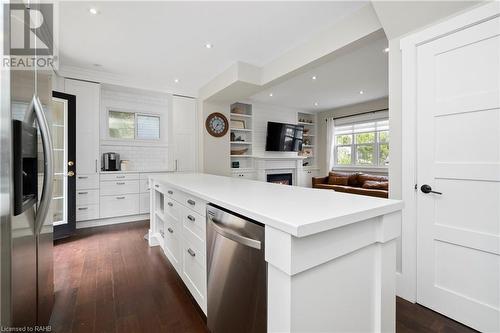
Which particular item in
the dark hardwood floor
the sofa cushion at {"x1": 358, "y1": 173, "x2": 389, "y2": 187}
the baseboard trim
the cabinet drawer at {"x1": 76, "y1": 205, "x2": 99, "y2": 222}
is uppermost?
the sofa cushion at {"x1": 358, "y1": 173, "x2": 389, "y2": 187}

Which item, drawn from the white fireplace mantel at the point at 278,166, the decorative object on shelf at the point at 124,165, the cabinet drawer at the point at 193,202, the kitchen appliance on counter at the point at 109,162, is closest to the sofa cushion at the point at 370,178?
the white fireplace mantel at the point at 278,166

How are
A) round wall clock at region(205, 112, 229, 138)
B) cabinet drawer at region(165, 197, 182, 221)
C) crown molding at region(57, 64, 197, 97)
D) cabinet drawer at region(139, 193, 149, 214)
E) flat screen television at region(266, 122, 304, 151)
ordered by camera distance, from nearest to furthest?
cabinet drawer at region(165, 197, 182, 221)
crown molding at region(57, 64, 197, 97)
cabinet drawer at region(139, 193, 149, 214)
round wall clock at region(205, 112, 229, 138)
flat screen television at region(266, 122, 304, 151)

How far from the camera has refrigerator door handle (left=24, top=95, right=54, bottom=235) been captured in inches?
37.2

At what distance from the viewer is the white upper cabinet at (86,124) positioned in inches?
140

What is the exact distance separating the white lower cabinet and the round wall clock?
2.45 meters

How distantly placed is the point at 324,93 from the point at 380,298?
468 cm

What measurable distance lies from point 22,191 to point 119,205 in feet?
11.3

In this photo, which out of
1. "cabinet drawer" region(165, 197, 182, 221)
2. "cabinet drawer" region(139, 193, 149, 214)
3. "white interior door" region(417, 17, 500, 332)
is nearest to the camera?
"white interior door" region(417, 17, 500, 332)

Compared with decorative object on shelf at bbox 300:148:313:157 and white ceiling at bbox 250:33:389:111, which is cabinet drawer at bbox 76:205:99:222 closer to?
white ceiling at bbox 250:33:389:111

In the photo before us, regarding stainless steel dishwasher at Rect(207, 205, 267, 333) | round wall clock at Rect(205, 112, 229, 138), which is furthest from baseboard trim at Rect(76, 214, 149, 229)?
A: stainless steel dishwasher at Rect(207, 205, 267, 333)

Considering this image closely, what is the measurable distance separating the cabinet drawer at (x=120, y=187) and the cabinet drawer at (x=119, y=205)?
70 millimetres

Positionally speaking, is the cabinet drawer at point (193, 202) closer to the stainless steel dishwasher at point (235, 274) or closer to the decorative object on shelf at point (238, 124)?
the stainless steel dishwasher at point (235, 274)

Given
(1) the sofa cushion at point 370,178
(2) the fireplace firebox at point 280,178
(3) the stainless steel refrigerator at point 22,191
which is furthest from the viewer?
(2) the fireplace firebox at point 280,178

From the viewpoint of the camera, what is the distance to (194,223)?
157 centimetres
